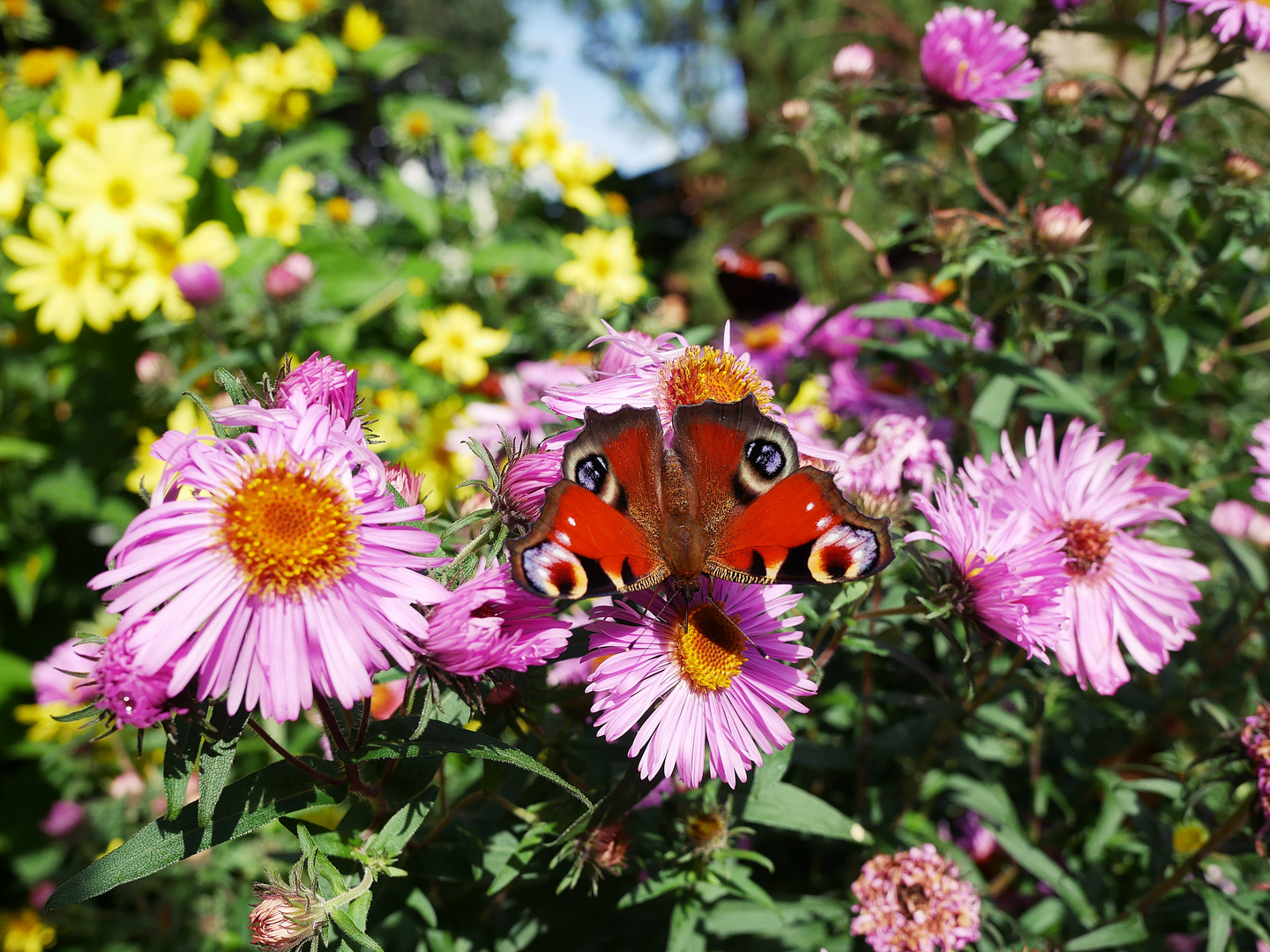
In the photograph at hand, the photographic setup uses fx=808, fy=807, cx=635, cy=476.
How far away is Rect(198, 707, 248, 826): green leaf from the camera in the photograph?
747 millimetres

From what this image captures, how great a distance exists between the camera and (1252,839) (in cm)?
115

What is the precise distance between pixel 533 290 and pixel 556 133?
1.95ft

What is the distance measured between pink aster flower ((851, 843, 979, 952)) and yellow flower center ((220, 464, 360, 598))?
796 millimetres

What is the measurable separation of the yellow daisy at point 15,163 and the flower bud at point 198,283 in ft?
3.02

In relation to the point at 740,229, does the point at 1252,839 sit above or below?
below

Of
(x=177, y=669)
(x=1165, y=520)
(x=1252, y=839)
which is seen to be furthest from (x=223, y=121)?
(x=1252, y=839)

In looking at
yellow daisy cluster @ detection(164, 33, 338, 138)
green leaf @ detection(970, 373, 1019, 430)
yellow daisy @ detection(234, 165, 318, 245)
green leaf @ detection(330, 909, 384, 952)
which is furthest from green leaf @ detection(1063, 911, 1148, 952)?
yellow daisy cluster @ detection(164, 33, 338, 138)

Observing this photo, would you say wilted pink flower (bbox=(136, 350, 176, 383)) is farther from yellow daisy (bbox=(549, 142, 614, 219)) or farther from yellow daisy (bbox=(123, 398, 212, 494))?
yellow daisy (bbox=(549, 142, 614, 219))

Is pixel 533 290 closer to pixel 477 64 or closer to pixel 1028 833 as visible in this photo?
pixel 1028 833

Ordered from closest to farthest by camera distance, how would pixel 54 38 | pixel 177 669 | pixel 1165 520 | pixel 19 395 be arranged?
pixel 177 669, pixel 1165 520, pixel 19 395, pixel 54 38

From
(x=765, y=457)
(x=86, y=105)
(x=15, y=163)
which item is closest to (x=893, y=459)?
(x=765, y=457)

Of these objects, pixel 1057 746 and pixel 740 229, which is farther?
pixel 740 229

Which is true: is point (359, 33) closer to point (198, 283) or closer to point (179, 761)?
point (198, 283)

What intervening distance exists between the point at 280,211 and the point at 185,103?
65 centimetres
